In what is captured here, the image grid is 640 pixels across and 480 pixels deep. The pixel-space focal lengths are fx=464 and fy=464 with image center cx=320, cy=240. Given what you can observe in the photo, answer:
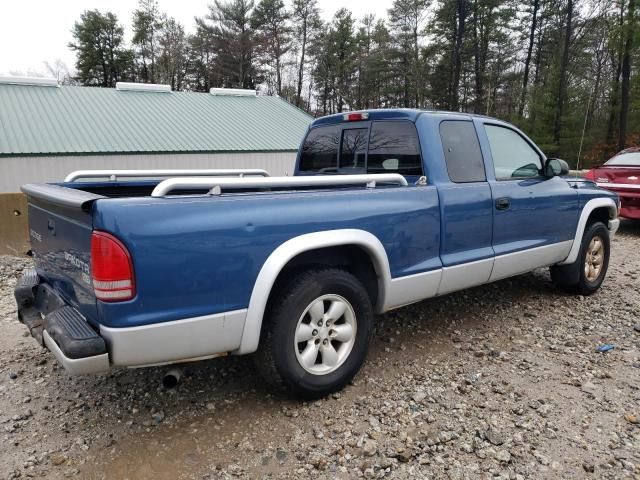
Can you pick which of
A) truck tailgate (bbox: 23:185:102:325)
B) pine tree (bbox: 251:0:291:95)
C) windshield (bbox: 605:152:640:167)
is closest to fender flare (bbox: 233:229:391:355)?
truck tailgate (bbox: 23:185:102:325)

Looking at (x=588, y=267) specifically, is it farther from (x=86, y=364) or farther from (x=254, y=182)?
(x=86, y=364)

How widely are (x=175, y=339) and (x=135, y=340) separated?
7.5 inches

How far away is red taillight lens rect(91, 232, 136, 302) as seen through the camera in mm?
2143

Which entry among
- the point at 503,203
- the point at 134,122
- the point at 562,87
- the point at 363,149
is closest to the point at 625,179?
the point at 503,203

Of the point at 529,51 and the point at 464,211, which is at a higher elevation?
the point at 529,51

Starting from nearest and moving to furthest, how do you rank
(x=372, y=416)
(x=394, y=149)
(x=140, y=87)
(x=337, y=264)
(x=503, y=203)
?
(x=372, y=416) < (x=337, y=264) < (x=394, y=149) < (x=503, y=203) < (x=140, y=87)

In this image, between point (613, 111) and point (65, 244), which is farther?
point (613, 111)

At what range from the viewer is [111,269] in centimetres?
215

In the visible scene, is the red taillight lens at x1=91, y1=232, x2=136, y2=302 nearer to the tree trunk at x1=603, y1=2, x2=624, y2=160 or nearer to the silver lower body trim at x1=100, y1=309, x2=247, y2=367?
the silver lower body trim at x1=100, y1=309, x2=247, y2=367


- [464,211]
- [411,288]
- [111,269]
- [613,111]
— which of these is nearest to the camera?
[111,269]

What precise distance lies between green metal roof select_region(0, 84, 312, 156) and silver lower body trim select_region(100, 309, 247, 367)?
14957 mm

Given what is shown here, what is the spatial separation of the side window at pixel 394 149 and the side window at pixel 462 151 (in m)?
0.25

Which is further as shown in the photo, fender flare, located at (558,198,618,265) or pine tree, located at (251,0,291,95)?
pine tree, located at (251,0,291,95)

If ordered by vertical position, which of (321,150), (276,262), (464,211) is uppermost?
(321,150)
